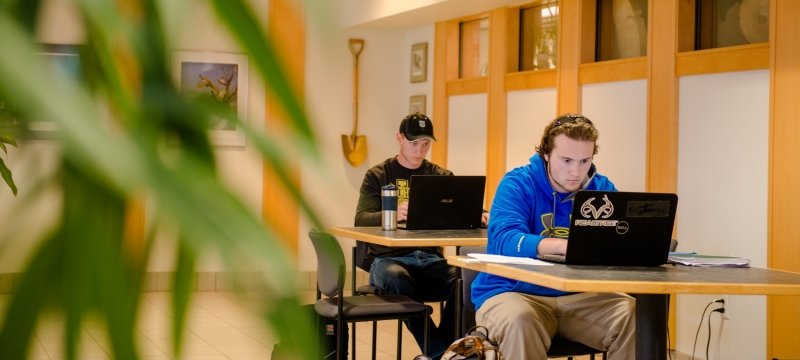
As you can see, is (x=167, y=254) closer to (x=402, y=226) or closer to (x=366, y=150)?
(x=402, y=226)

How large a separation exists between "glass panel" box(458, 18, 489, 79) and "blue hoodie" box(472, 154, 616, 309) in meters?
4.84

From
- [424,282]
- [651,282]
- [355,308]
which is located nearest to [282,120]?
[651,282]

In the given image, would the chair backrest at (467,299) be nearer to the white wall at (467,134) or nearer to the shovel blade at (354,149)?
the white wall at (467,134)

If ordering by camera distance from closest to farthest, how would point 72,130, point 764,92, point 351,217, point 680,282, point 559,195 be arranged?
point 72,130, point 680,282, point 559,195, point 764,92, point 351,217

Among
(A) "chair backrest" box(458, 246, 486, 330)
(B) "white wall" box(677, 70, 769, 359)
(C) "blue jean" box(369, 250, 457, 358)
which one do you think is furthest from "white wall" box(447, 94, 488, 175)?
(A) "chair backrest" box(458, 246, 486, 330)

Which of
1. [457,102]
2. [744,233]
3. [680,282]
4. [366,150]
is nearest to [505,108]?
[457,102]

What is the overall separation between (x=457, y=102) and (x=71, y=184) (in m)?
9.26

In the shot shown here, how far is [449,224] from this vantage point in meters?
5.79

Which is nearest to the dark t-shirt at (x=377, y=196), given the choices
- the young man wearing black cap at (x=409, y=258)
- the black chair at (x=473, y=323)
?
the young man wearing black cap at (x=409, y=258)

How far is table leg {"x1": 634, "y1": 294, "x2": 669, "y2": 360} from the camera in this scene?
3.76 meters

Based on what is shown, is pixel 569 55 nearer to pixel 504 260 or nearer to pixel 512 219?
pixel 512 219

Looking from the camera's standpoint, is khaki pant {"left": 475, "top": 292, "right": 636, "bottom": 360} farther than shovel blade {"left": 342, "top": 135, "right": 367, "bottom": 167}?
No

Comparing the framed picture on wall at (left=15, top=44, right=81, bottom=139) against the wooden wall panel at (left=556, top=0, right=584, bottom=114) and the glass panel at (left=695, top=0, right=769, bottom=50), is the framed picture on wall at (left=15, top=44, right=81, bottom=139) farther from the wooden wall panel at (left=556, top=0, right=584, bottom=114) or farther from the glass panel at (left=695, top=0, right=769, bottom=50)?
the wooden wall panel at (left=556, top=0, right=584, bottom=114)

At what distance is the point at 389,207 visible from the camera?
569cm
